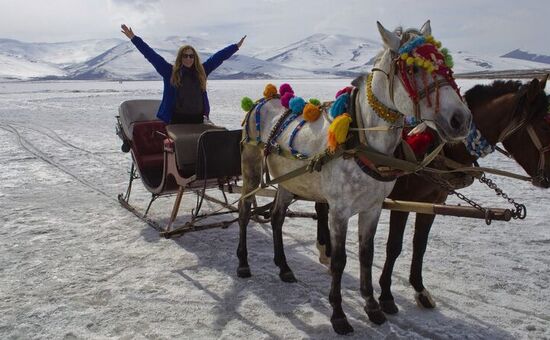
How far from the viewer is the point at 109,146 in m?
14.3

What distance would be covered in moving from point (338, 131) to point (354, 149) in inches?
7.8

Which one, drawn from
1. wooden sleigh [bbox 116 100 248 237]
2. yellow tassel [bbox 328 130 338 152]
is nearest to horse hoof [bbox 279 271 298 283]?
wooden sleigh [bbox 116 100 248 237]

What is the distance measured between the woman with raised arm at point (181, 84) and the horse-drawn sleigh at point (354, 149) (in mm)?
451

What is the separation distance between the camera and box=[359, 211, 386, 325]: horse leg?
4.21 meters

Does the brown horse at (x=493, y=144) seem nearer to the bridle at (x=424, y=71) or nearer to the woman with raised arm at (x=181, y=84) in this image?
the bridle at (x=424, y=71)

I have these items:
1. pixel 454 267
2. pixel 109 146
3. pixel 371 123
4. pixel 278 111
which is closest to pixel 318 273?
pixel 454 267

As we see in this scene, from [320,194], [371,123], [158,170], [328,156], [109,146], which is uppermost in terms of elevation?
[371,123]

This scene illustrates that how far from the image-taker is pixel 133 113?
292 inches

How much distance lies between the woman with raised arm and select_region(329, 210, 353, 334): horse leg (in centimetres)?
341

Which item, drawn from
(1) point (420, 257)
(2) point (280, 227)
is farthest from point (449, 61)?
(2) point (280, 227)

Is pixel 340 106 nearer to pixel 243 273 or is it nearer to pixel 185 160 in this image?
pixel 243 273

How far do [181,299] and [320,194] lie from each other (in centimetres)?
177

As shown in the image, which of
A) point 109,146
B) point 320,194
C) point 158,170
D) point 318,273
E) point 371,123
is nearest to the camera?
point 371,123

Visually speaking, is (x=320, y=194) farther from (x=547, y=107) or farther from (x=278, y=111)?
(x=547, y=107)
